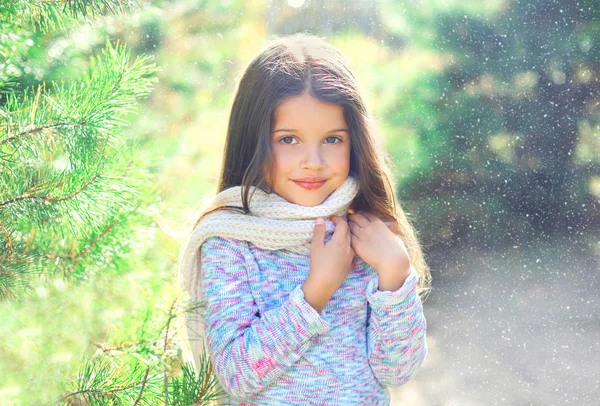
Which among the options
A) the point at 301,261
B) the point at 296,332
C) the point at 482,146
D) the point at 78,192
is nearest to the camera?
the point at 78,192

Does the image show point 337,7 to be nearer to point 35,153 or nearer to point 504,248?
point 504,248

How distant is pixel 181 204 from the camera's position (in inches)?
46.1

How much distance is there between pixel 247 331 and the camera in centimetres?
91

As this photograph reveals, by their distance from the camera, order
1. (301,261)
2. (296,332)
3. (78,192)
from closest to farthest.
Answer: (78,192)
(296,332)
(301,261)

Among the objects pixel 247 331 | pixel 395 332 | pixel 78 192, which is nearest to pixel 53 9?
pixel 78 192

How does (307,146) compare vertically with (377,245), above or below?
above

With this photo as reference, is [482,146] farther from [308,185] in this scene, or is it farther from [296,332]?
[296,332]

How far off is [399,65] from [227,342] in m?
1.15

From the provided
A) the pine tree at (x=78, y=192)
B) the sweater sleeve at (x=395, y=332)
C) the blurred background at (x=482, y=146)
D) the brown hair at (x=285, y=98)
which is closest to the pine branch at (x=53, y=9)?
the pine tree at (x=78, y=192)

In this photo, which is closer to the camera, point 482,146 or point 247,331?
point 247,331

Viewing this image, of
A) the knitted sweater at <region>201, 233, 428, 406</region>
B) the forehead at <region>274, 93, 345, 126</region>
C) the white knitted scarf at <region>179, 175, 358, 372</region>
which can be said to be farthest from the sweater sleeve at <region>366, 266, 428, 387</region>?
the forehead at <region>274, 93, 345, 126</region>

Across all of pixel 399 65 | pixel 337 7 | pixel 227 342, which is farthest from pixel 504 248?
pixel 227 342

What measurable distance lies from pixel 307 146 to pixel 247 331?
0.25m

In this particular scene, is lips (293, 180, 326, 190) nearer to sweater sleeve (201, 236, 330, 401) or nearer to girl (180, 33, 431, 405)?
girl (180, 33, 431, 405)
